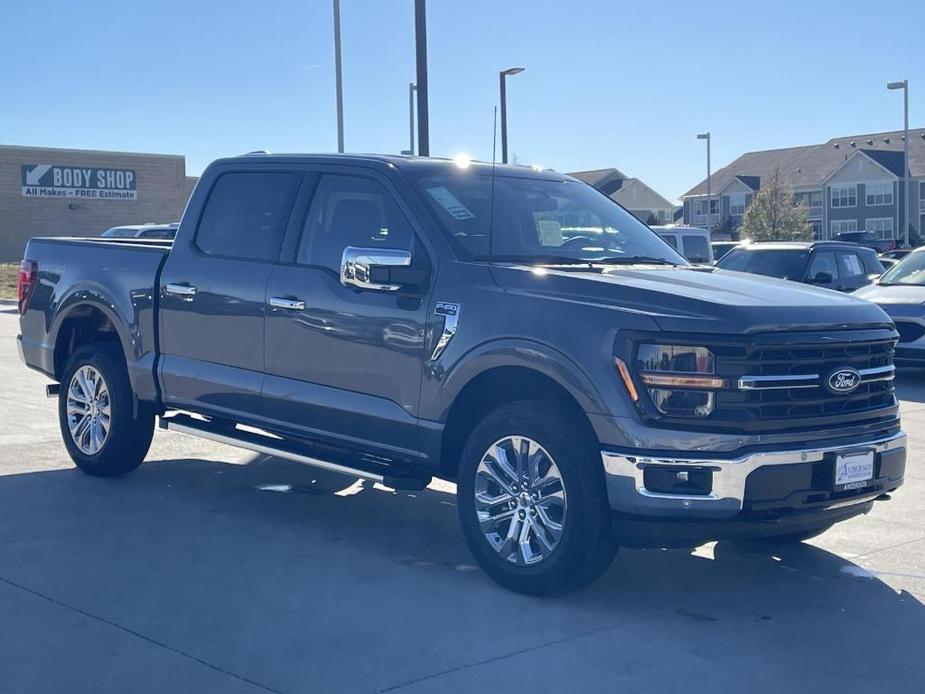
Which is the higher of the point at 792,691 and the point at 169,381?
the point at 169,381

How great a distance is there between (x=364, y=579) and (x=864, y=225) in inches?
3050

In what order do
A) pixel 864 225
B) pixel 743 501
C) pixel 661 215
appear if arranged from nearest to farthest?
pixel 743 501 < pixel 864 225 < pixel 661 215

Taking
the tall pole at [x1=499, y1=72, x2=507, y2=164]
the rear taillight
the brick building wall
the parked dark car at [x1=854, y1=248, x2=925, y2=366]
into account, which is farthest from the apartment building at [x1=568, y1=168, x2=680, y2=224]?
the rear taillight

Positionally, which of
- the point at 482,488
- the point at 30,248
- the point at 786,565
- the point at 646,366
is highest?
the point at 30,248

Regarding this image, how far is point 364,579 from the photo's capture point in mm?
5828

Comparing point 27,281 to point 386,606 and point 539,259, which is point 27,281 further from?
point 386,606

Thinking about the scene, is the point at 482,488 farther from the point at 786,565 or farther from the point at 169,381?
the point at 169,381

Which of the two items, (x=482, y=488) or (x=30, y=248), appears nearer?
(x=482, y=488)

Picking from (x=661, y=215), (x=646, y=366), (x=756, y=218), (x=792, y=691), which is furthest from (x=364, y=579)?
(x=661, y=215)

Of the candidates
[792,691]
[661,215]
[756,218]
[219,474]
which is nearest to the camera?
[792,691]

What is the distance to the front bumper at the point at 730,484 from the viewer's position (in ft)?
16.8

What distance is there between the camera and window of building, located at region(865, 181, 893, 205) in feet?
248

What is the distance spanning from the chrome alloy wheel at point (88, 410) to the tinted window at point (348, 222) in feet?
6.68

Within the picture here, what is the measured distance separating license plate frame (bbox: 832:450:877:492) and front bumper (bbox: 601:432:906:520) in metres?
0.05
